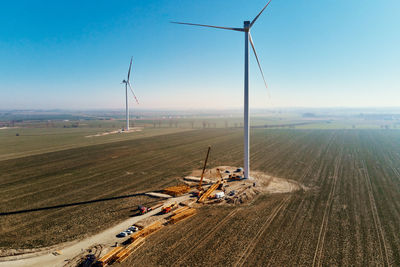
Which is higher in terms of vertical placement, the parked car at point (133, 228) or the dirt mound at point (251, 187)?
the dirt mound at point (251, 187)

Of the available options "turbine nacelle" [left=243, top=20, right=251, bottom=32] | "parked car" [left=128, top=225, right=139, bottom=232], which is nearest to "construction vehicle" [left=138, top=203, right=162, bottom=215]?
"parked car" [left=128, top=225, right=139, bottom=232]

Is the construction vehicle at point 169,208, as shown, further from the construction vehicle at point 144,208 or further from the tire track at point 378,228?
the tire track at point 378,228

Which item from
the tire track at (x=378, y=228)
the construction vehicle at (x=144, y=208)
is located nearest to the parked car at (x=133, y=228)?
the construction vehicle at (x=144, y=208)

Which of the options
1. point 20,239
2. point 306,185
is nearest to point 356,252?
point 306,185

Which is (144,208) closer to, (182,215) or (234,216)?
(182,215)

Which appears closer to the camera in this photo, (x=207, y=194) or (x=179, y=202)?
(x=179, y=202)

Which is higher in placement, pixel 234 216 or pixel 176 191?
pixel 176 191

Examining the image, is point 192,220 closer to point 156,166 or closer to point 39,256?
point 39,256

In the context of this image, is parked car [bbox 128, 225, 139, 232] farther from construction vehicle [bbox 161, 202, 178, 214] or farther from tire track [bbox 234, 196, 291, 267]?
tire track [bbox 234, 196, 291, 267]

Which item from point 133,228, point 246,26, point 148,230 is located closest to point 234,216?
point 148,230
